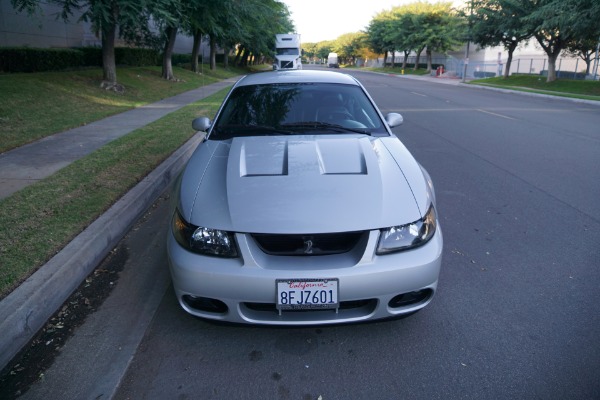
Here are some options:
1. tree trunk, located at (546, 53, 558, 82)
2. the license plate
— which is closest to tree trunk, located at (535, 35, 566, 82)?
tree trunk, located at (546, 53, 558, 82)

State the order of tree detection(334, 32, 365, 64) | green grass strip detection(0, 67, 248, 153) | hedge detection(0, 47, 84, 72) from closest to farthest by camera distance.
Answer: green grass strip detection(0, 67, 248, 153)
hedge detection(0, 47, 84, 72)
tree detection(334, 32, 365, 64)

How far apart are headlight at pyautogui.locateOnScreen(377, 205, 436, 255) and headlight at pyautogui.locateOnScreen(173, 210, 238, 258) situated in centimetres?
85

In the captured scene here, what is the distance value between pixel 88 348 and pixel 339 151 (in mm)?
2151

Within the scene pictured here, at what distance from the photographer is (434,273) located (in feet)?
8.55

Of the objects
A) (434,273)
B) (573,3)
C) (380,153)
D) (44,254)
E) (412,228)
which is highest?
(573,3)

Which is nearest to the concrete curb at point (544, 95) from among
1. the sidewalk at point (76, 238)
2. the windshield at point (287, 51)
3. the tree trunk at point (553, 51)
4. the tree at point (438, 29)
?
the tree trunk at point (553, 51)

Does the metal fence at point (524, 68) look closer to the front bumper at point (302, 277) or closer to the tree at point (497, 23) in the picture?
the tree at point (497, 23)

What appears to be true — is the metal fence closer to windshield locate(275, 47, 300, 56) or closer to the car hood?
windshield locate(275, 47, 300, 56)

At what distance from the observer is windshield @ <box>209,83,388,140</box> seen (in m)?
3.84

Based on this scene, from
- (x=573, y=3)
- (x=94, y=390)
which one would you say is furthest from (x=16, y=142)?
(x=573, y=3)

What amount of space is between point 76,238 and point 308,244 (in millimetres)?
2476

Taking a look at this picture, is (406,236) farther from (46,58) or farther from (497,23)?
(497,23)

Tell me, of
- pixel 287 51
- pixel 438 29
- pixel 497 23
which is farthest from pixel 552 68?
pixel 438 29

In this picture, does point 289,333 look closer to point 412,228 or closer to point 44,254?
point 412,228
